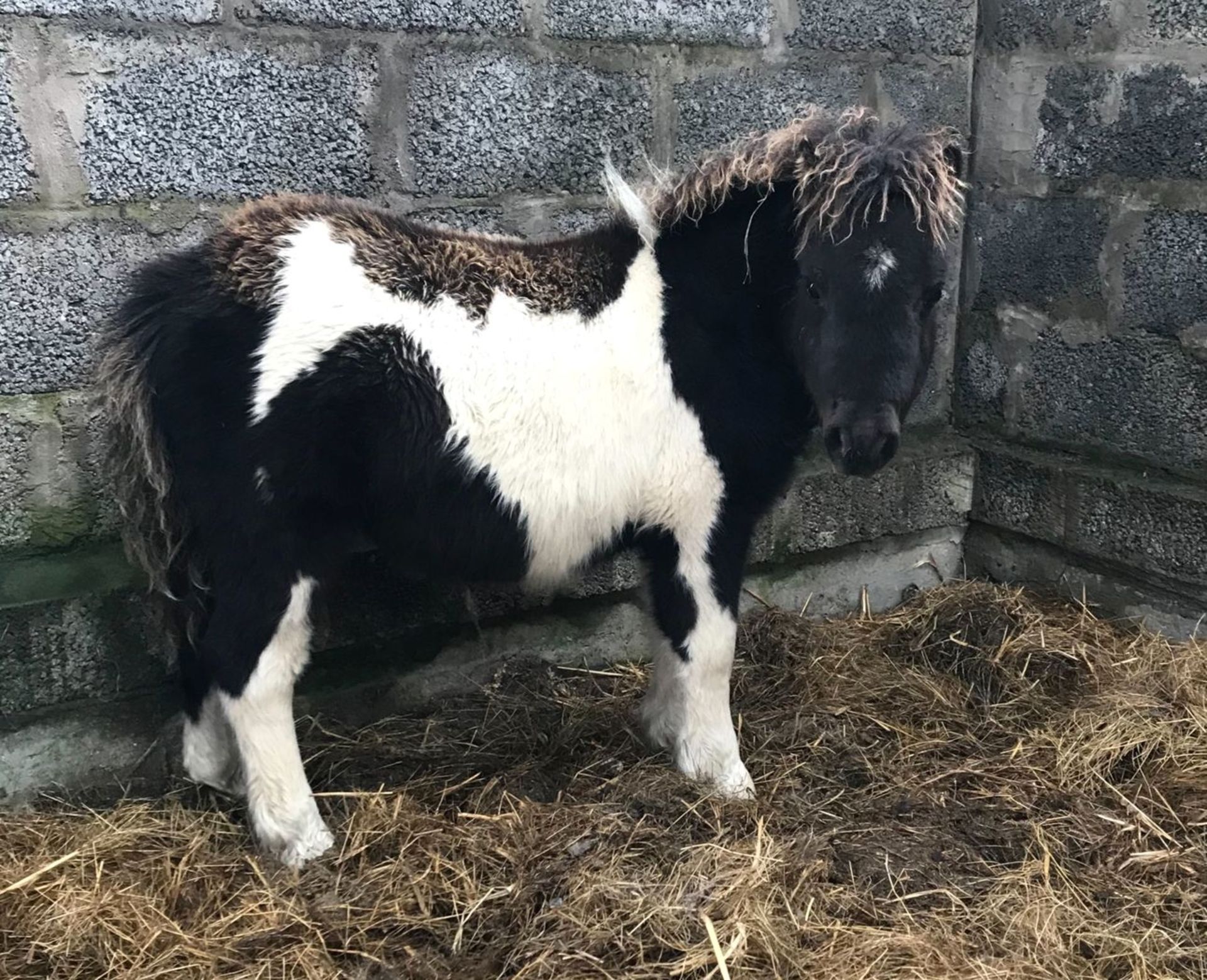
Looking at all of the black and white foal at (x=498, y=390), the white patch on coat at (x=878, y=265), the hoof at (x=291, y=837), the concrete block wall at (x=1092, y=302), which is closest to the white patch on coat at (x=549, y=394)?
the black and white foal at (x=498, y=390)

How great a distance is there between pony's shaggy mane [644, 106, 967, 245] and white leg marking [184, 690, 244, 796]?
4.97ft

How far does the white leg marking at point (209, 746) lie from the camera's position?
2201mm

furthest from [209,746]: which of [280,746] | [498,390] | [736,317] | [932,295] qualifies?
[932,295]

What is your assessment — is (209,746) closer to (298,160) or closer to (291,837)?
(291,837)

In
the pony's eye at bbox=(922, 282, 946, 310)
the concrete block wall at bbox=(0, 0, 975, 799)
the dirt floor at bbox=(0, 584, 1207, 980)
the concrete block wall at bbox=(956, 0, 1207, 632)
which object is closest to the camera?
the dirt floor at bbox=(0, 584, 1207, 980)

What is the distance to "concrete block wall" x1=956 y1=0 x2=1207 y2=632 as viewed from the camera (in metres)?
2.84

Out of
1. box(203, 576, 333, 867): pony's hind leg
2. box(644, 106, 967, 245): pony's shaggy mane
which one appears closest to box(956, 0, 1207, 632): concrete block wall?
box(644, 106, 967, 245): pony's shaggy mane

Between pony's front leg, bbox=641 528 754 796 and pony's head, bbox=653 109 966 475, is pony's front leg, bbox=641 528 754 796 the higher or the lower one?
the lower one

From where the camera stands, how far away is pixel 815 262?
2076 millimetres

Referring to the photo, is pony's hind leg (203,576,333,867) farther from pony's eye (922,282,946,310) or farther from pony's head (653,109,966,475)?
pony's eye (922,282,946,310)

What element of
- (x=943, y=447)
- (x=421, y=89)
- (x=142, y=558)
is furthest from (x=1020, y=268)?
(x=142, y=558)

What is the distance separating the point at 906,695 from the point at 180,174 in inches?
93.0

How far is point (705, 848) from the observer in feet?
6.59

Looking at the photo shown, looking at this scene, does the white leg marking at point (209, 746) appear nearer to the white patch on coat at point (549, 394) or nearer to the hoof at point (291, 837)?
the hoof at point (291, 837)
